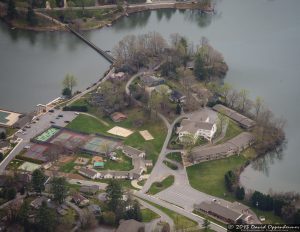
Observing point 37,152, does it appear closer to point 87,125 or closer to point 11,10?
point 87,125

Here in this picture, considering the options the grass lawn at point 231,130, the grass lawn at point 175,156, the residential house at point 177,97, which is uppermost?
the residential house at point 177,97

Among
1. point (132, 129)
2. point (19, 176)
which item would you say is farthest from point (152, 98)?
point (19, 176)

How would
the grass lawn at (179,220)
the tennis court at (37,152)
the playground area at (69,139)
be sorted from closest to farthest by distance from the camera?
the grass lawn at (179,220) < the tennis court at (37,152) < the playground area at (69,139)

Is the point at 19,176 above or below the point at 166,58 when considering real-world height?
below

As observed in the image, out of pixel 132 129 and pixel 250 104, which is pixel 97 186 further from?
pixel 250 104

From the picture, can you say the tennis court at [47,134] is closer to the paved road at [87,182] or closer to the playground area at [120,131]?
the playground area at [120,131]

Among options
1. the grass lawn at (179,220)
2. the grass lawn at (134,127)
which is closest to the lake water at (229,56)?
the grass lawn at (134,127)

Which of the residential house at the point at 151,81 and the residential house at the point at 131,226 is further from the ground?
the residential house at the point at 151,81
